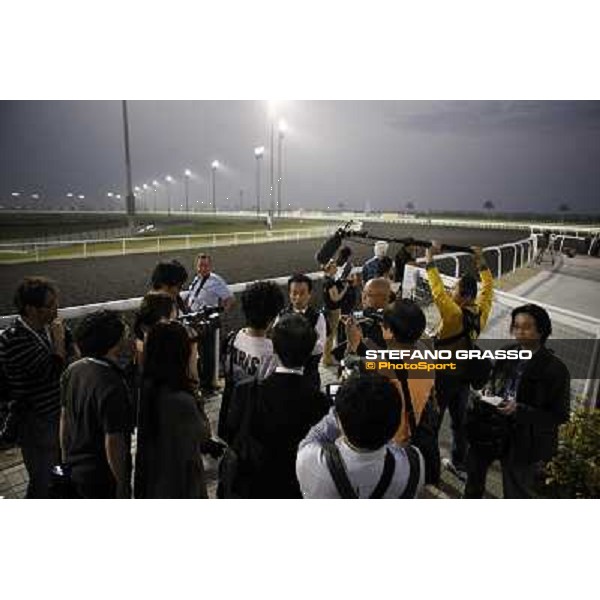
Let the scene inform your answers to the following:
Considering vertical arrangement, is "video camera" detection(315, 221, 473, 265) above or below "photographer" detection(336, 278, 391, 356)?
above

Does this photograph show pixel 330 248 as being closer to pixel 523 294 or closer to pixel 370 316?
pixel 370 316

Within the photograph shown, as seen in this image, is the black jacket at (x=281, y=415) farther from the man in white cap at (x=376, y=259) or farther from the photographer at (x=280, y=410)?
the man in white cap at (x=376, y=259)

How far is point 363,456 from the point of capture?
5.24 ft

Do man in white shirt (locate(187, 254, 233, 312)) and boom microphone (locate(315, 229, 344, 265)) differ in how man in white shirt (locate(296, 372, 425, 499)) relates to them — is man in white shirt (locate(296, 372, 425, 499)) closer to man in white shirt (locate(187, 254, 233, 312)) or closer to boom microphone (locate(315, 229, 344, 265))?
boom microphone (locate(315, 229, 344, 265))

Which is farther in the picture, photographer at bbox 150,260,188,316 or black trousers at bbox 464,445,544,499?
photographer at bbox 150,260,188,316

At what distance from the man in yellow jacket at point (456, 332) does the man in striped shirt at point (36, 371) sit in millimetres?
2142

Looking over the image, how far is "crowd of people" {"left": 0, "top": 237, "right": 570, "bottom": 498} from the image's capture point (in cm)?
164

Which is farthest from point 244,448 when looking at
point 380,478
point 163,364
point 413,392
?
point 413,392

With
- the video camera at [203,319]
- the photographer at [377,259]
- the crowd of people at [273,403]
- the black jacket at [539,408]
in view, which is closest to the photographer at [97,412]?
the crowd of people at [273,403]

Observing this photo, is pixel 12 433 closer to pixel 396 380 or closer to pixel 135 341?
pixel 135 341

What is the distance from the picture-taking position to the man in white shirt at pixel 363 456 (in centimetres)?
154

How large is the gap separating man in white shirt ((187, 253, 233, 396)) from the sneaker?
1.86 m

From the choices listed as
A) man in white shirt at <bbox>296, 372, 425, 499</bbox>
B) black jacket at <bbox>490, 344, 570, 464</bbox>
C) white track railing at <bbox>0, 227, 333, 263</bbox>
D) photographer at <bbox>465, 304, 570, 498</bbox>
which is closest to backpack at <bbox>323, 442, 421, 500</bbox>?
man in white shirt at <bbox>296, 372, 425, 499</bbox>
